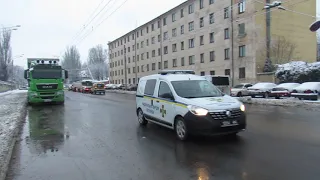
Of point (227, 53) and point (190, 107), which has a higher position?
point (227, 53)

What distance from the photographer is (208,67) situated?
1666 inches

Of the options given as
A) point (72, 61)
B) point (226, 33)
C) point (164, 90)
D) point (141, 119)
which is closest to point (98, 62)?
point (72, 61)

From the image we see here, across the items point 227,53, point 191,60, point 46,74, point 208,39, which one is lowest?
point 46,74

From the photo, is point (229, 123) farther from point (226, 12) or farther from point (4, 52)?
point (4, 52)

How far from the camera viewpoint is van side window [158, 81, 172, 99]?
785cm

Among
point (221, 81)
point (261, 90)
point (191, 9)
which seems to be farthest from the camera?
point (191, 9)

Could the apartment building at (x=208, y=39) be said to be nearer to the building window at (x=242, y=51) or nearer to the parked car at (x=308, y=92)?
the building window at (x=242, y=51)

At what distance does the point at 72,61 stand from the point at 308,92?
97971mm

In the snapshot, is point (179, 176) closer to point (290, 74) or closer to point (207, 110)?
point (207, 110)

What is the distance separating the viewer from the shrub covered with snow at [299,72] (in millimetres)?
27469

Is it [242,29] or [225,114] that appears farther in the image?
[242,29]

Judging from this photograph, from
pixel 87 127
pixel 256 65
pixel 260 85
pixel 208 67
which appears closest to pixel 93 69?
pixel 208 67

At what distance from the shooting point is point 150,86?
30.0ft

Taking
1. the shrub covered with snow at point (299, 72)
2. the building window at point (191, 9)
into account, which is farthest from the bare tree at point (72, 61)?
the shrub covered with snow at point (299, 72)
